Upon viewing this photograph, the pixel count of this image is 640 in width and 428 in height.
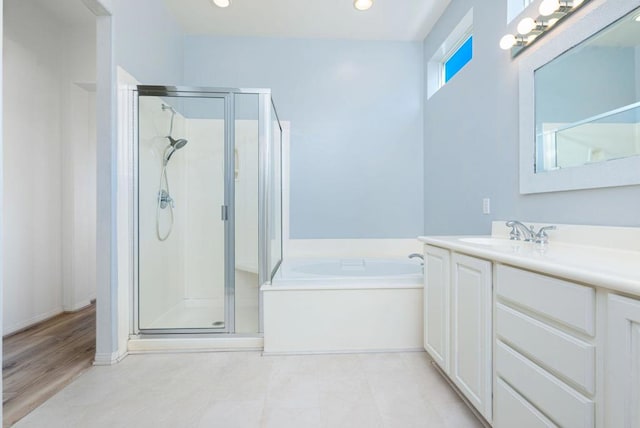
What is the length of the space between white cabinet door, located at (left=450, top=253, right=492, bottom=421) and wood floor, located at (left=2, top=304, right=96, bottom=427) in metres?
2.10

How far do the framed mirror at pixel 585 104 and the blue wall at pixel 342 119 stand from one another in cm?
158

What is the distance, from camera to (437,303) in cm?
171

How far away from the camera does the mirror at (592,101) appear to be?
1.18 m

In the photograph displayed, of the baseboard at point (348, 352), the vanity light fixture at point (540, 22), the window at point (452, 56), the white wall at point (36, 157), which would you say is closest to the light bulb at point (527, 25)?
the vanity light fixture at point (540, 22)

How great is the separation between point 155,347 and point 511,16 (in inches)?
125

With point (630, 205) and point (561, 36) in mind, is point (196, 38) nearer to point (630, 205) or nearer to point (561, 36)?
point (561, 36)

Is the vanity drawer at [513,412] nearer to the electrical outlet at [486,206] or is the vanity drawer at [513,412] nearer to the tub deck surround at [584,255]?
the tub deck surround at [584,255]

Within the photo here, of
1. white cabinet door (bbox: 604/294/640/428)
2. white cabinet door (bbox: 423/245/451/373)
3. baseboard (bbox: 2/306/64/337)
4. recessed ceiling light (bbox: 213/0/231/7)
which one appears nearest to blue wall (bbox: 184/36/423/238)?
recessed ceiling light (bbox: 213/0/231/7)

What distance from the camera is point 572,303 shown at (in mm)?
838

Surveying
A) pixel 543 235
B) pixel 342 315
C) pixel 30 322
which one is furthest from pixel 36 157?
pixel 543 235

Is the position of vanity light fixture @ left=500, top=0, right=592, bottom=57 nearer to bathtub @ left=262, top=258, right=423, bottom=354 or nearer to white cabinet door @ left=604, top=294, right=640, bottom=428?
white cabinet door @ left=604, top=294, right=640, bottom=428

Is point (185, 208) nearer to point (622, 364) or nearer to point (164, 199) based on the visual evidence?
point (164, 199)

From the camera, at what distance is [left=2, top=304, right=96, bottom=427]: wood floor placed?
1572 mm

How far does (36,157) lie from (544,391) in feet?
12.4
